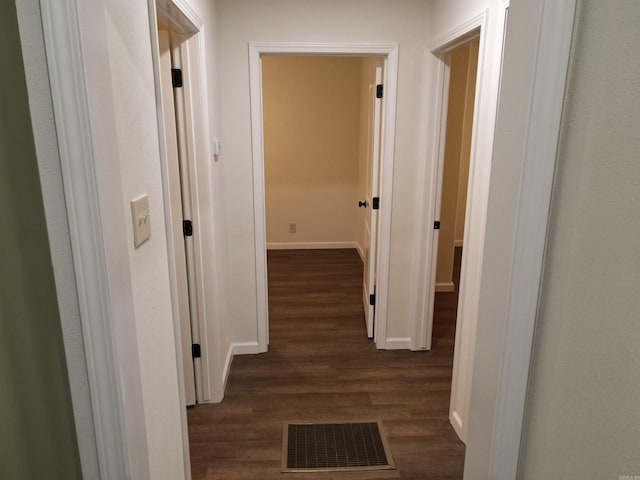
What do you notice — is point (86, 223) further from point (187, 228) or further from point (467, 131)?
point (467, 131)

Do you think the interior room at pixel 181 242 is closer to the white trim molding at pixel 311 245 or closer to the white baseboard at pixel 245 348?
the white baseboard at pixel 245 348

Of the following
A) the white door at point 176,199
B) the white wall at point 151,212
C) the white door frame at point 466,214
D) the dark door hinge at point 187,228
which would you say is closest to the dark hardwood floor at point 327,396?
the white door frame at point 466,214

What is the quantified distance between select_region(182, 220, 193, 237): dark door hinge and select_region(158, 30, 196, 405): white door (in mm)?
22

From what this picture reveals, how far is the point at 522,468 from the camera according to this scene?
0.97m

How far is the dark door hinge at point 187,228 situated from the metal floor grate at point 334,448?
1193mm

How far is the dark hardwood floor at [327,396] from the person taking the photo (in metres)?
2.19

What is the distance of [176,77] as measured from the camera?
217 centimetres

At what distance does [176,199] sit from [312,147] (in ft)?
11.1

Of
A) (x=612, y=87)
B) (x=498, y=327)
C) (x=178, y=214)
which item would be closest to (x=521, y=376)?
(x=498, y=327)

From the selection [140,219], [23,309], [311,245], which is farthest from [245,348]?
[311,245]

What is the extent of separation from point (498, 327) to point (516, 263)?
0.16 meters

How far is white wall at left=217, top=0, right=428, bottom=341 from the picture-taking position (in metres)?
2.74

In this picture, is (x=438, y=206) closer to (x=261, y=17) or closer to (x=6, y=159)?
(x=261, y=17)

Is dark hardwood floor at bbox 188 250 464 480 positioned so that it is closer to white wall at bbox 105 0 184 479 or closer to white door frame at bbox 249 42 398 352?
white door frame at bbox 249 42 398 352
